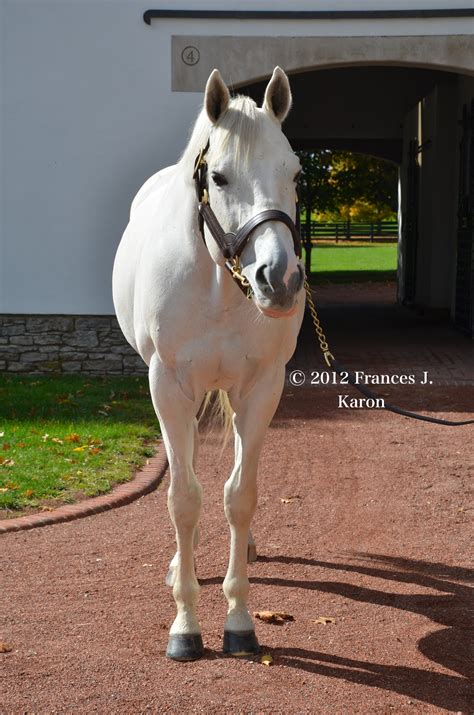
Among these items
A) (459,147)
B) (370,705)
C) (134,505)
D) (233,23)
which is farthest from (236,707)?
(459,147)

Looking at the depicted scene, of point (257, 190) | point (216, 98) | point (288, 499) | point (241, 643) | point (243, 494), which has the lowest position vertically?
point (288, 499)

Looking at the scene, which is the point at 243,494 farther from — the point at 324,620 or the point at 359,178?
the point at 359,178

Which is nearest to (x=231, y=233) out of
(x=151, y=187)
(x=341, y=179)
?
(x=151, y=187)

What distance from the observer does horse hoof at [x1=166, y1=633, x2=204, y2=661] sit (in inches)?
150

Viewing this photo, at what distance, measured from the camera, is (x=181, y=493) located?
13.2 feet

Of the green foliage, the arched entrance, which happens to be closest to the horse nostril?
the arched entrance

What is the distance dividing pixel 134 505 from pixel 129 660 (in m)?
2.37

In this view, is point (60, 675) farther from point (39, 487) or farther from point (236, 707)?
point (39, 487)

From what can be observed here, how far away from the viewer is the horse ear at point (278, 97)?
3.50m

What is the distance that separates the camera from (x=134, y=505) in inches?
241

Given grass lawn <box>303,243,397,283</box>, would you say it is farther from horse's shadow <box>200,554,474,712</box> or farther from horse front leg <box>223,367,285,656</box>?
horse front leg <box>223,367,285,656</box>

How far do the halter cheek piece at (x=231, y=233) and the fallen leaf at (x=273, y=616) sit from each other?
5.05 feet

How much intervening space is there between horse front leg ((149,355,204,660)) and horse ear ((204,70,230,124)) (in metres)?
1.04

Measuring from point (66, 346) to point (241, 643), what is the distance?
7361mm
